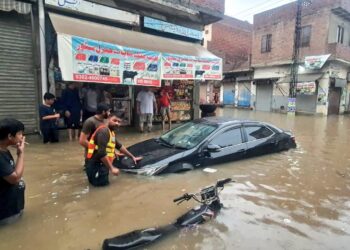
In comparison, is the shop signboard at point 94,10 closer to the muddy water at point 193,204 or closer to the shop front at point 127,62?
the shop front at point 127,62

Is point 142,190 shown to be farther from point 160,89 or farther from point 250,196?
point 160,89

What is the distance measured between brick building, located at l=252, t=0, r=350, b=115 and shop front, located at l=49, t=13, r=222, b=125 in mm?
14774

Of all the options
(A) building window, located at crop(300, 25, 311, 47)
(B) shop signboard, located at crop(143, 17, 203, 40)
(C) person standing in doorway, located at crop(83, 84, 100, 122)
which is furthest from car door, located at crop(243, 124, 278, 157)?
(A) building window, located at crop(300, 25, 311, 47)

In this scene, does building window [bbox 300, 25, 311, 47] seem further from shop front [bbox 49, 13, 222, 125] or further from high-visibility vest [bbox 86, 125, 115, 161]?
high-visibility vest [bbox 86, 125, 115, 161]

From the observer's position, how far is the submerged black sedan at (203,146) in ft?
17.3

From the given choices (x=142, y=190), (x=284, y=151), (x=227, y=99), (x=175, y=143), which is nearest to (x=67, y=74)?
(x=175, y=143)

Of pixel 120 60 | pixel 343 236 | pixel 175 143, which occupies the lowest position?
pixel 343 236

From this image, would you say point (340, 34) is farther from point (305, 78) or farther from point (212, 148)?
point (212, 148)

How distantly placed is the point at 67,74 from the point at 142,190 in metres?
4.29

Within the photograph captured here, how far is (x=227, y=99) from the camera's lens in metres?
32.2

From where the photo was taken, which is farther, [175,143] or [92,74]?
[92,74]

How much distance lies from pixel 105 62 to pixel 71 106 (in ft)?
5.23

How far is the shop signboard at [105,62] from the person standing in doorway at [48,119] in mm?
730

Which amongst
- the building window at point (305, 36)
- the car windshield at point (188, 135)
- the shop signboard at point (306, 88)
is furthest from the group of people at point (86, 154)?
Answer: the building window at point (305, 36)
